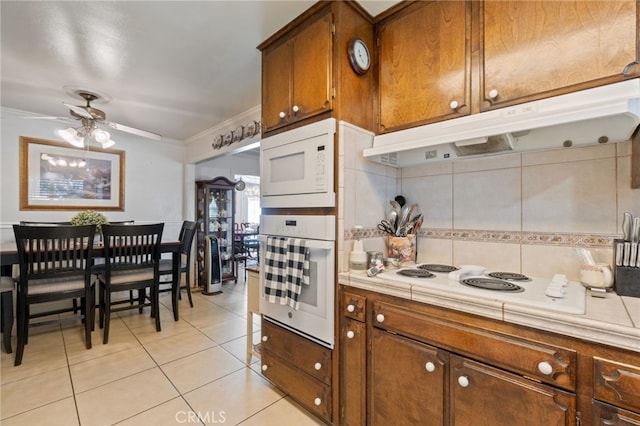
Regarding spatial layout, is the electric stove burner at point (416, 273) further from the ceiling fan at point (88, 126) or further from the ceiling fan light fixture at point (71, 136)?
the ceiling fan light fixture at point (71, 136)

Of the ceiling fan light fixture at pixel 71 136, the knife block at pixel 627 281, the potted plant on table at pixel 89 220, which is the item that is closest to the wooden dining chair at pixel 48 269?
the potted plant on table at pixel 89 220

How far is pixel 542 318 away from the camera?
0.91m

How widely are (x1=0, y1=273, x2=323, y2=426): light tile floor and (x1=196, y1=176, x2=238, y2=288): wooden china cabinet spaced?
172 cm

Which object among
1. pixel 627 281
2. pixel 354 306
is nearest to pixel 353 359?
pixel 354 306

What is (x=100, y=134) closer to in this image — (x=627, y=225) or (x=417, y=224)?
(x=417, y=224)

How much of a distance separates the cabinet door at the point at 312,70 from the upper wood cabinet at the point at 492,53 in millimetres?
365

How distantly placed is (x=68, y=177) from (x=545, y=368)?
15.8 feet

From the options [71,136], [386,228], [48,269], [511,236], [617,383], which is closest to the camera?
[617,383]

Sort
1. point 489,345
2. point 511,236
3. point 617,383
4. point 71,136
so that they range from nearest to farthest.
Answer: point 617,383 → point 489,345 → point 511,236 → point 71,136

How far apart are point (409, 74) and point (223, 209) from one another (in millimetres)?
3896

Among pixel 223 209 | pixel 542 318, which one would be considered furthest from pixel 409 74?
pixel 223 209

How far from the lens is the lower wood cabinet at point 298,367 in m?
1.53

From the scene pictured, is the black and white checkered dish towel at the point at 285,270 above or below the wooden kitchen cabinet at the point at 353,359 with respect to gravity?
above

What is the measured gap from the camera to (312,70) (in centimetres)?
161
